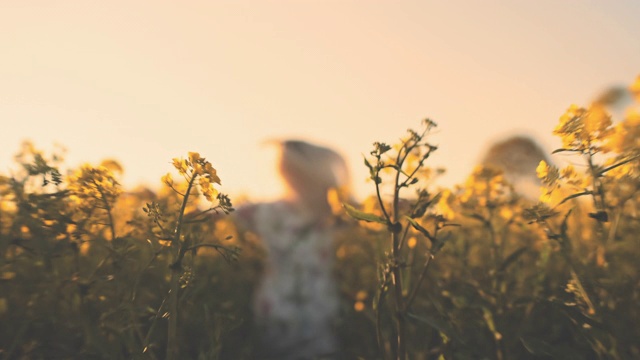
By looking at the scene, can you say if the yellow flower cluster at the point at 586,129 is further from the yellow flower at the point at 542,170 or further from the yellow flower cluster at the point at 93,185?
the yellow flower cluster at the point at 93,185

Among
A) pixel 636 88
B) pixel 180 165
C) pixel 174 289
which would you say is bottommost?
pixel 174 289

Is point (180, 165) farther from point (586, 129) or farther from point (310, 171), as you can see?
point (310, 171)

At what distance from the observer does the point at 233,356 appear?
2.96 meters

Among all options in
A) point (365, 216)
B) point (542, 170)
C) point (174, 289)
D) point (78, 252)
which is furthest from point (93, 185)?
point (542, 170)

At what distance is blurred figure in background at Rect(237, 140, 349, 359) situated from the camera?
3920 mm

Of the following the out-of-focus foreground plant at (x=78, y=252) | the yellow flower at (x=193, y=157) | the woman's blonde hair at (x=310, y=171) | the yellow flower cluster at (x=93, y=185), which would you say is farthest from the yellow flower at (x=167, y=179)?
the woman's blonde hair at (x=310, y=171)

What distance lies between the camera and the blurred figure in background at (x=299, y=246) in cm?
392

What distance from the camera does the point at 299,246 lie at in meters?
4.09

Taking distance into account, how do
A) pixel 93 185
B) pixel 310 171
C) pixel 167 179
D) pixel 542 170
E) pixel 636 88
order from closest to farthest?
pixel 636 88 → pixel 542 170 → pixel 167 179 → pixel 93 185 → pixel 310 171

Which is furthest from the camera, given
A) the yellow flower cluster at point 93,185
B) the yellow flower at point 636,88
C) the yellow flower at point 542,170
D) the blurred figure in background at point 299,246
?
the blurred figure in background at point 299,246

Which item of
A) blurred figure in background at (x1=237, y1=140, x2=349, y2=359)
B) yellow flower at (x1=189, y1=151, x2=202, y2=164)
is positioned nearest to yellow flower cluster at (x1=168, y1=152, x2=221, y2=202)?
yellow flower at (x1=189, y1=151, x2=202, y2=164)

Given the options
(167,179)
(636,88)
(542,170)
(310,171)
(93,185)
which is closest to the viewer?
(636,88)

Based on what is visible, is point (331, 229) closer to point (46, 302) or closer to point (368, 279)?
point (368, 279)

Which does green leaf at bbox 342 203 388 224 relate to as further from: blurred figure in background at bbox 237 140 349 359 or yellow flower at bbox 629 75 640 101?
blurred figure in background at bbox 237 140 349 359
